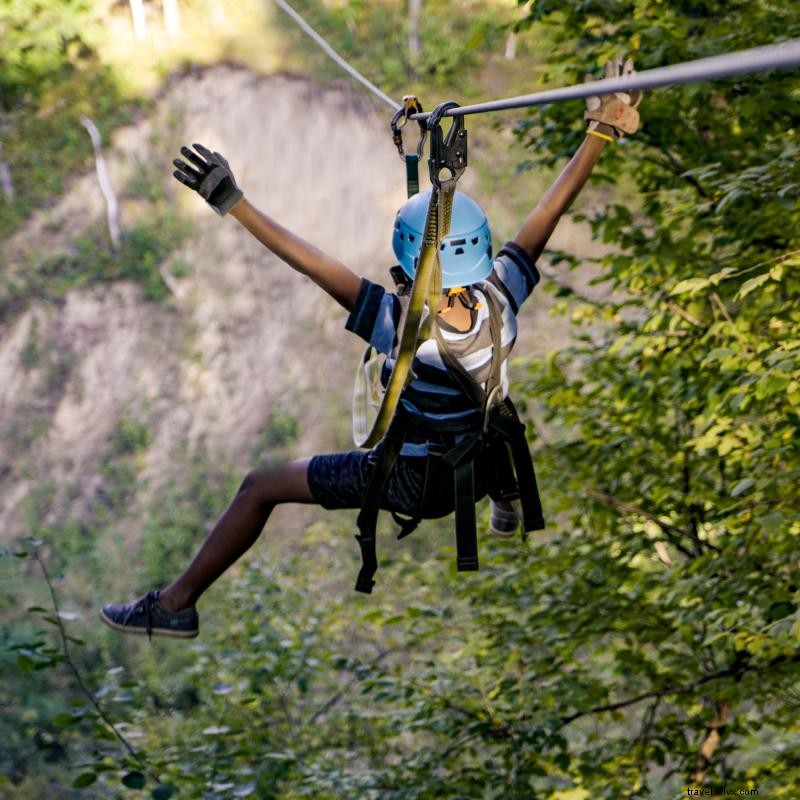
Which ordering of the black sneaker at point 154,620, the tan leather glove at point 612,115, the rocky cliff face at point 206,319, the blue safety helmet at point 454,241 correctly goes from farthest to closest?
1. the rocky cliff face at point 206,319
2. the black sneaker at point 154,620
3. the tan leather glove at point 612,115
4. the blue safety helmet at point 454,241

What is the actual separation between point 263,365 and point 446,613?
43.4 feet

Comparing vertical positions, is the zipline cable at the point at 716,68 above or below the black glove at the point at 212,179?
below

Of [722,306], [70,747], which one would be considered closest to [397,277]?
[722,306]

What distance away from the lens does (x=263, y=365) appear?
18.3 metres

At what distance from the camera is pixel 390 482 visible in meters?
2.85

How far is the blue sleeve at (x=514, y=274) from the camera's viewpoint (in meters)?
2.77

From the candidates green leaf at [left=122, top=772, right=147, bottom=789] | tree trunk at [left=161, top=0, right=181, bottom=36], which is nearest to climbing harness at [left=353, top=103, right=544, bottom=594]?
green leaf at [left=122, top=772, right=147, bottom=789]

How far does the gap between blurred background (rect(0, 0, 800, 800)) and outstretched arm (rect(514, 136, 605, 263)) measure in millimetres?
800

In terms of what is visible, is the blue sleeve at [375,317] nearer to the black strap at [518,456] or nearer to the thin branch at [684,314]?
the black strap at [518,456]

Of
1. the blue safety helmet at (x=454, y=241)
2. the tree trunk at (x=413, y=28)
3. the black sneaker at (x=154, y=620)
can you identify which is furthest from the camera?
the tree trunk at (x=413, y=28)

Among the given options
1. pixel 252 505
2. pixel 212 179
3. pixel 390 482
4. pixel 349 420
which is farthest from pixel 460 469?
pixel 349 420

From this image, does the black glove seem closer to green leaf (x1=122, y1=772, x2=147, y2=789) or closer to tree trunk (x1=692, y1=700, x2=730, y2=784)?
green leaf (x1=122, y1=772, x2=147, y2=789)

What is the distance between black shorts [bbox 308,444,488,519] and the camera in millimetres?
2824

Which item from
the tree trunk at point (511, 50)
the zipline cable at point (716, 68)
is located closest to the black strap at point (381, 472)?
the zipline cable at point (716, 68)
